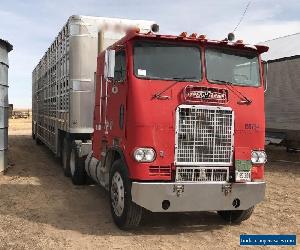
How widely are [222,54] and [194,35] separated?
553mm

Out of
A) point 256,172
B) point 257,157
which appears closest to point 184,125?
point 257,157

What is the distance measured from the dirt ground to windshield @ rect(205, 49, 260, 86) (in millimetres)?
2469

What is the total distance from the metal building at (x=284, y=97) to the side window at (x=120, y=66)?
406 inches

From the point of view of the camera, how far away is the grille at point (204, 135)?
6.18m

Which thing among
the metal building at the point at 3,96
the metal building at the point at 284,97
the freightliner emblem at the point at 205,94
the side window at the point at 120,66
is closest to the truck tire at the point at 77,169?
the metal building at the point at 3,96

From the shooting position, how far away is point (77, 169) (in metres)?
9.97

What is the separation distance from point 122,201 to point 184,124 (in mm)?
1569

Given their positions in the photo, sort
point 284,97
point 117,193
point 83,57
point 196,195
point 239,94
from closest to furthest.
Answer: point 196,195 < point 239,94 < point 117,193 < point 83,57 < point 284,97

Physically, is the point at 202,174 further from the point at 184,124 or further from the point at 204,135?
the point at 184,124

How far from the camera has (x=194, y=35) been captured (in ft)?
21.3

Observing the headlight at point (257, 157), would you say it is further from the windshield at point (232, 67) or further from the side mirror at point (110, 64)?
the side mirror at point (110, 64)

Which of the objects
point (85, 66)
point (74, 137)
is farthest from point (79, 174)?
point (85, 66)

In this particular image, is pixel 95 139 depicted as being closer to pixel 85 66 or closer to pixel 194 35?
pixel 85 66

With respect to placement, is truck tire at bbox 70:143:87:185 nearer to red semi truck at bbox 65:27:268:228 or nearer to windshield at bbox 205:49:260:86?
red semi truck at bbox 65:27:268:228
